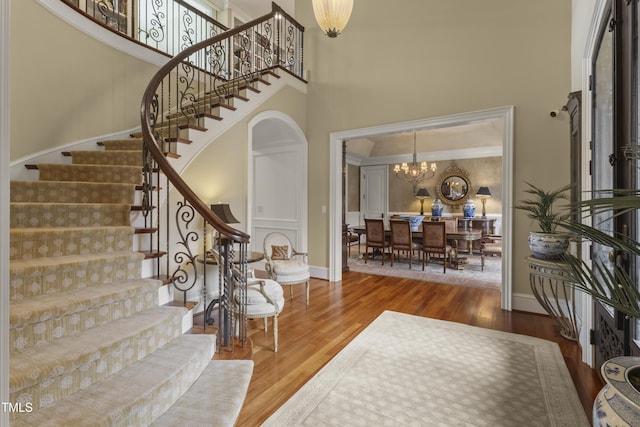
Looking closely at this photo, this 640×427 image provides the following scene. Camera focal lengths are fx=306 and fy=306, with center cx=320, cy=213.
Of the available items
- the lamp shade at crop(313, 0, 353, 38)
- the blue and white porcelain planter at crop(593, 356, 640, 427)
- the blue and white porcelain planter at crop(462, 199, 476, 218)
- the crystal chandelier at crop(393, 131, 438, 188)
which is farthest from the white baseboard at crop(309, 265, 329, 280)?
the blue and white porcelain planter at crop(462, 199, 476, 218)

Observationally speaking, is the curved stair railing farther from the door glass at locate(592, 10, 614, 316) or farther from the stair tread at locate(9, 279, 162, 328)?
the door glass at locate(592, 10, 614, 316)

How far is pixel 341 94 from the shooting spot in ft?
16.6

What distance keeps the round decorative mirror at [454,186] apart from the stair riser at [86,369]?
850cm

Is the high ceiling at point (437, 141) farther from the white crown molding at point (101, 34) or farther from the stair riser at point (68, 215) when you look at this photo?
the stair riser at point (68, 215)

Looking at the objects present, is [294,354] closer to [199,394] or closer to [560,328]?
[199,394]

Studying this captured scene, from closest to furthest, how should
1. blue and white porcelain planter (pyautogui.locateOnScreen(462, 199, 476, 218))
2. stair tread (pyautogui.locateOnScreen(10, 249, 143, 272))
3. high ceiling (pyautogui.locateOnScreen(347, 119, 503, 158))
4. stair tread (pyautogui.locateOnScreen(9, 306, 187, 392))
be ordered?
stair tread (pyautogui.locateOnScreen(9, 306, 187, 392)) < stair tread (pyautogui.locateOnScreen(10, 249, 143, 272)) < high ceiling (pyautogui.locateOnScreen(347, 119, 503, 158)) < blue and white porcelain planter (pyautogui.locateOnScreen(462, 199, 476, 218))

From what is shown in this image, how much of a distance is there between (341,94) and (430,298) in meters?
3.44

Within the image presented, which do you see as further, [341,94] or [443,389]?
[341,94]

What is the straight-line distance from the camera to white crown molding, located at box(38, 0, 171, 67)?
3316 mm

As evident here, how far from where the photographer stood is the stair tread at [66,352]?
1.26 metres

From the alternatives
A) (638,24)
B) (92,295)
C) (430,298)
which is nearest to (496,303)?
(430,298)

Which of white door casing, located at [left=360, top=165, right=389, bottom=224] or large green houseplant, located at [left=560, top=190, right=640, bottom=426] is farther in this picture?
white door casing, located at [left=360, top=165, right=389, bottom=224]

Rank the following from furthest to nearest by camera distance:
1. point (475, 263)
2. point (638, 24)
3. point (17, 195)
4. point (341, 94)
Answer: point (475, 263), point (341, 94), point (17, 195), point (638, 24)

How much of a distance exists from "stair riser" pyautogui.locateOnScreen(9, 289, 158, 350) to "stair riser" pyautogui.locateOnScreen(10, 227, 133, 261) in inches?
20.6
